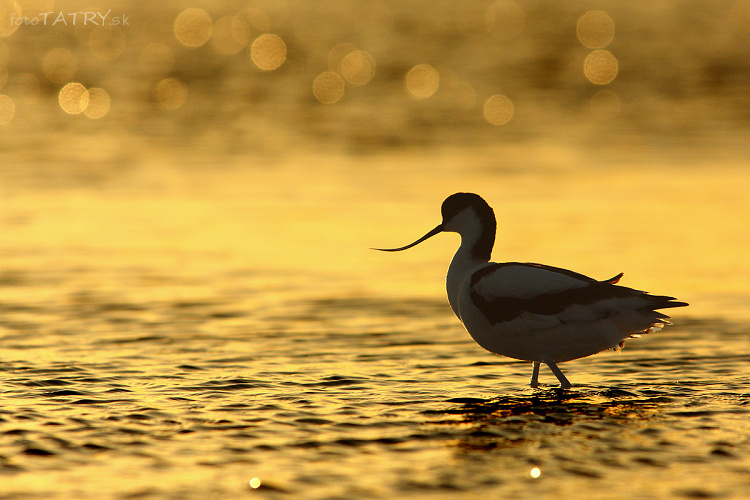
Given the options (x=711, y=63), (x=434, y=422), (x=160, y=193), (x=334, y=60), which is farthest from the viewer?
(x=334, y=60)

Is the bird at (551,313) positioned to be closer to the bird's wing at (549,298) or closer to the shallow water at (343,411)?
the bird's wing at (549,298)

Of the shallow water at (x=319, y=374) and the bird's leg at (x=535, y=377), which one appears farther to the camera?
the bird's leg at (x=535, y=377)

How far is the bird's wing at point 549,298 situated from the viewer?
10.4m

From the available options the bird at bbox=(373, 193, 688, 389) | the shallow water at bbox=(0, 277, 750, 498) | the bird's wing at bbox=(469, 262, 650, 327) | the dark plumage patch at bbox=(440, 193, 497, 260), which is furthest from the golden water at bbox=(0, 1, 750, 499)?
the dark plumage patch at bbox=(440, 193, 497, 260)

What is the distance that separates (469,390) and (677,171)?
1411cm

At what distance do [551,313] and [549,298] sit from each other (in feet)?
0.43

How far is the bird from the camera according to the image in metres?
10.4

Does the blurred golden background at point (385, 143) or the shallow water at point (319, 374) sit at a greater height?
the blurred golden background at point (385, 143)

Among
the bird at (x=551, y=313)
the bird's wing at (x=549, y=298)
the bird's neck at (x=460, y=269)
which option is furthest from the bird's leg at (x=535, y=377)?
the bird's neck at (x=460, y=269)

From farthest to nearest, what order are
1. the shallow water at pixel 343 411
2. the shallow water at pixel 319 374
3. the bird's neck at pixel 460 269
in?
1. the bird's neck at pixel 460 269
2. the shallow water at pixel 319 374
3. the shallow water at pixel 343 411

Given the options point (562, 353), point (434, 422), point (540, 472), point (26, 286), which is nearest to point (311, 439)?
point (434, 422)

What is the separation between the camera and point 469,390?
1046 cm

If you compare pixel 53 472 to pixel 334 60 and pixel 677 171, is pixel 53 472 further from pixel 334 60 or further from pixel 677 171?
pixel 334 60

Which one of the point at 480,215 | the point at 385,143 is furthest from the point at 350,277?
the point at 385,143
